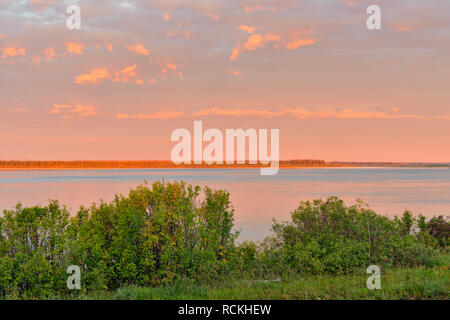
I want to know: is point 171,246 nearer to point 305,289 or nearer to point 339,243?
point 305,289

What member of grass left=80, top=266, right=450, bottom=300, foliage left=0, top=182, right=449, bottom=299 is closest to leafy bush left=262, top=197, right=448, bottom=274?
foliage left=0, top=182, right=449, bottom=299

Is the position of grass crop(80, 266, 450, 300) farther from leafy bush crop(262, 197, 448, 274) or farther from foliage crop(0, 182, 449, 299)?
leafy bush crop(262, 197, 448, 274)

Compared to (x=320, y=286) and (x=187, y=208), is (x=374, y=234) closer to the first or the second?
(x=320, y=286)

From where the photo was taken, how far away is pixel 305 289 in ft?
30.8

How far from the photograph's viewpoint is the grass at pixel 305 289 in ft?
29.2

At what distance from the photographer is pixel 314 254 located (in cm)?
1199

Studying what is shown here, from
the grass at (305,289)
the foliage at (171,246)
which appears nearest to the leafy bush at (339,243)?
the foliage at (171,246)

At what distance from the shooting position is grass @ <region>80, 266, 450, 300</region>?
8.91m

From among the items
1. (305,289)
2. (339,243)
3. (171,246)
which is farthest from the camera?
(339,243)

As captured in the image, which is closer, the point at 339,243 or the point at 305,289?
the point at 305,289

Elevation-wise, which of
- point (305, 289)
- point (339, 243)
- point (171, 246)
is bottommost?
point (305, 289)

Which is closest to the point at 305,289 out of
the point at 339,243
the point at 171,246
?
the point at 339,243
